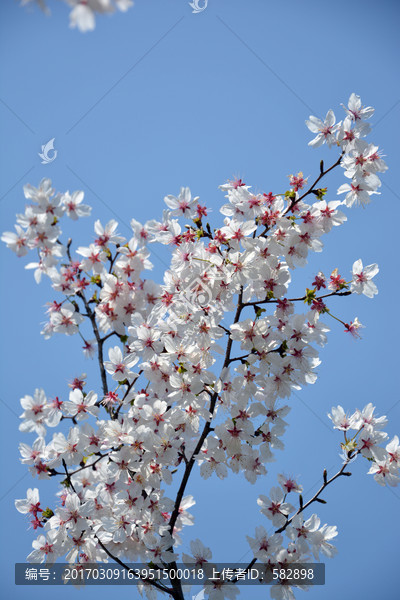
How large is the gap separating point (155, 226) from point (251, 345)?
54 cm

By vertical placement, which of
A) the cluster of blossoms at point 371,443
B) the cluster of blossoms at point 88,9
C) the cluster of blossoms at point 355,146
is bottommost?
the cluster of blossoms at point 371,443

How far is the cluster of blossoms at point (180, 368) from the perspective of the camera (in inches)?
75.7

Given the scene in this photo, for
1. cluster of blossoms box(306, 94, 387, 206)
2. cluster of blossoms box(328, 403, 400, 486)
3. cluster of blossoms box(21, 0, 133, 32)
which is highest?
cluster of blossoms box(306, 94, 387, 206)

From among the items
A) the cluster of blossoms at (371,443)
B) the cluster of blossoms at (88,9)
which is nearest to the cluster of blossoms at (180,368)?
the cluster of blossoms at (371,443)

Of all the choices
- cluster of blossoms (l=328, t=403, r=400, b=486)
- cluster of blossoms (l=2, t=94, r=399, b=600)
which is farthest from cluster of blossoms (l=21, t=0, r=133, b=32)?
cluster of blossoms (l=328, t=403, r=400, b=486)

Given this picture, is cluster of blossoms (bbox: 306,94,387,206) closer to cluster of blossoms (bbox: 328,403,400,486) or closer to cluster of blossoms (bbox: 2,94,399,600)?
cluster of blossoms (bbox: 2,94,399,600)

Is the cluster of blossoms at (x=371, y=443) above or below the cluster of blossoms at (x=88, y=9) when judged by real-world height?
below

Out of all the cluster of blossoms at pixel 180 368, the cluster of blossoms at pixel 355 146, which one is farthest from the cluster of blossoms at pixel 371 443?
the cluster of blossoms at pixel 355 146

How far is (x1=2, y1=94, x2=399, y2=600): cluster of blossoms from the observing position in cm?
192

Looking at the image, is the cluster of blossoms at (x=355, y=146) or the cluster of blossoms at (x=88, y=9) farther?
the cluster of blossoms at (x=355, y=146)

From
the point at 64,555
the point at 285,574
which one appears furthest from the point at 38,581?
the point at 285,574

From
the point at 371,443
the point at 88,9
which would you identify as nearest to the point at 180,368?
the point at 371,443

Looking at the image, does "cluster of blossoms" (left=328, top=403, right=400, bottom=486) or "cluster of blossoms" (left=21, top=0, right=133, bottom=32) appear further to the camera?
"cluster of blossoms" (left=328, top=403, right=400, bottom=486)

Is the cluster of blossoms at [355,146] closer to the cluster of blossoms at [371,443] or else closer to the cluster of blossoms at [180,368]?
the cluster of blossoms at [180,368]
